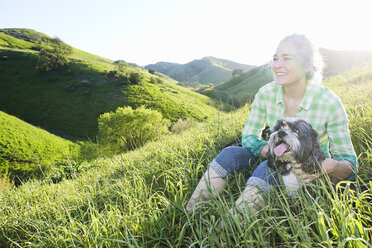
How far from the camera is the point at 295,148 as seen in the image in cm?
162

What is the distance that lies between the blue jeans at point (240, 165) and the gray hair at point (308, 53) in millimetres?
1009

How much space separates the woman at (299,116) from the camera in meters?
1.81

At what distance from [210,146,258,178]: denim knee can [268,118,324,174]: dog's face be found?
0.64m

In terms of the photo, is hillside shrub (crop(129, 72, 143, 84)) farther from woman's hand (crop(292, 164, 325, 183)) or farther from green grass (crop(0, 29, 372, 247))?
woman's hand (crop(292, 164, 325, 183))

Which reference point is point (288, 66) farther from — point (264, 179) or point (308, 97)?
point (264, 179)

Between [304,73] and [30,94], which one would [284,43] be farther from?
[30,94]

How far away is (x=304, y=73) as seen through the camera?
208 cm

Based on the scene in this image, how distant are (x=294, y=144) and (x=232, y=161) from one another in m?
0.82

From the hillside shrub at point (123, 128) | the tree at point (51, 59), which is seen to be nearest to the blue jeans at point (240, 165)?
the hillside shrub at point (123, 128)

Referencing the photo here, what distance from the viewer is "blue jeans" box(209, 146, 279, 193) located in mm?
1940

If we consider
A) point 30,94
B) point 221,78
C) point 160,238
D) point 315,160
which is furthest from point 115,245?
point 221,78

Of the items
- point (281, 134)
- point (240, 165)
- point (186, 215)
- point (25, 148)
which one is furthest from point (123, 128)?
point (281, 134)

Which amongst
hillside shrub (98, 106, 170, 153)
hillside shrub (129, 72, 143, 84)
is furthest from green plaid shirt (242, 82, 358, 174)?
hillside shrub (129, 72, 143, 84)

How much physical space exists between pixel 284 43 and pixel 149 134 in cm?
2130
